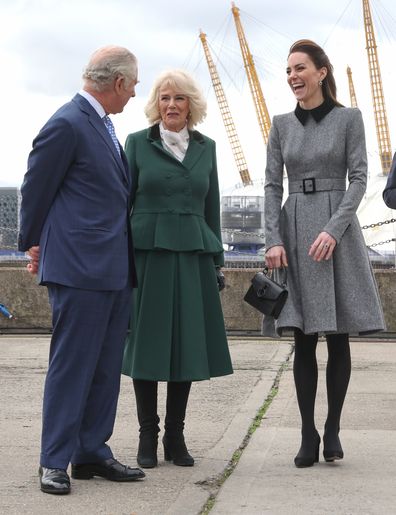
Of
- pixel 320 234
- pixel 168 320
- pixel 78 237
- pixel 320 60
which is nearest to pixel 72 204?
pixel 78 237

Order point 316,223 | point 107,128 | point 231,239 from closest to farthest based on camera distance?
point 107,128
point 316,223
point 231,239

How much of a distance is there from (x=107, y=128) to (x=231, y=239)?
300 ft

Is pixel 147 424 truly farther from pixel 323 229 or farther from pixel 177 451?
pixel 323 229

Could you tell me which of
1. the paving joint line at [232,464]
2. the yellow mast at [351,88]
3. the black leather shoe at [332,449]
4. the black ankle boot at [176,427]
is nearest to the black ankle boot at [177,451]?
the black ankle boot at [176,427]

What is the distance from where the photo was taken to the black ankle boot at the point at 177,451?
4.95m

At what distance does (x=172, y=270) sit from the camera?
4.98m

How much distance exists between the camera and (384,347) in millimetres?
10742

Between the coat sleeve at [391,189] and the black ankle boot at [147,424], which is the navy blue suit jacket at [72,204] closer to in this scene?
the black ankle boot at [147,424]

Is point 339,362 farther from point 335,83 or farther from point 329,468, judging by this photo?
point 335,83

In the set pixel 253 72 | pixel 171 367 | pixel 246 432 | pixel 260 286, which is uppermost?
pixel 253 72

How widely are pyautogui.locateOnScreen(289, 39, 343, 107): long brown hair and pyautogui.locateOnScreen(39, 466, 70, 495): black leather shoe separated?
1880 millimetres

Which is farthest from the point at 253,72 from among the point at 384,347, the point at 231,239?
the point at 384,347

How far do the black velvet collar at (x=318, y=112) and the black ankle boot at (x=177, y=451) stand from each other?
4.65ft

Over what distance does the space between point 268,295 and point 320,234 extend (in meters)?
0.33
